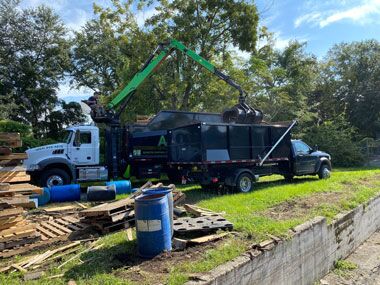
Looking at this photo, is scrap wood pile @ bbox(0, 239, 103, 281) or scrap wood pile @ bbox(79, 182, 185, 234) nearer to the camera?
scrap wood pile @ bbox(0, 239, 103, 281)

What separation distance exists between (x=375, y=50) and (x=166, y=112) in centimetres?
3733

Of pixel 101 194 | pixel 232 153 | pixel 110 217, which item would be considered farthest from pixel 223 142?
pixel 110 217

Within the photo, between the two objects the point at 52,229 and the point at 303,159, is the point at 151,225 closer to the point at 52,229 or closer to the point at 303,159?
the point at 52,229

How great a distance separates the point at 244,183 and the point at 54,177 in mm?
6993

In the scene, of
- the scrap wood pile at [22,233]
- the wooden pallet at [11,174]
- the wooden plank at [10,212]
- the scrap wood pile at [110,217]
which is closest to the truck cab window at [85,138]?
the scrap wood pile at [22,233]

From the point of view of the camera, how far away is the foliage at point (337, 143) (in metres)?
24.8

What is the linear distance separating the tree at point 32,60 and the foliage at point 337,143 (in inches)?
869

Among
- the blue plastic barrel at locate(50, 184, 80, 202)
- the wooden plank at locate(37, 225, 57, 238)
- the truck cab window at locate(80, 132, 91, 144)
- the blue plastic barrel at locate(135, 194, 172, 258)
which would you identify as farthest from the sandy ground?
the truck cab window at locate(80, 132, 91, 144)

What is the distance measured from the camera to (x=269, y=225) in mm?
6789

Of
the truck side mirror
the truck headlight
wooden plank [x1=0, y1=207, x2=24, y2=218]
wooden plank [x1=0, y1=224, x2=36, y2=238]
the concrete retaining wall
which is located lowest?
the concrete retaining wall

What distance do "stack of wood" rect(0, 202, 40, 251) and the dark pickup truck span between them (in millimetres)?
5824

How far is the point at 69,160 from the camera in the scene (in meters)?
14.0

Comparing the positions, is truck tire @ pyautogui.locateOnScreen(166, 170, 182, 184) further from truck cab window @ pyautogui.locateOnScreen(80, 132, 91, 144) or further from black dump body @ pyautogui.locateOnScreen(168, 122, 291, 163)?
truck cab window @ pyautogui.locateOnScreen(80, 132, 91, 144)

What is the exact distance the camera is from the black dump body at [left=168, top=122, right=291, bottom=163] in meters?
11.3
